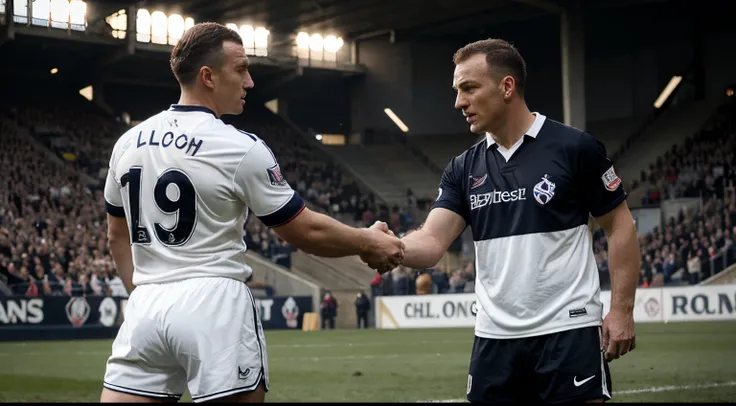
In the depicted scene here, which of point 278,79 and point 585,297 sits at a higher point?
point 278,79

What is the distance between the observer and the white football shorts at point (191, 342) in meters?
4.67

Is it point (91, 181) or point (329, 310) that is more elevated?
point (91, 181)

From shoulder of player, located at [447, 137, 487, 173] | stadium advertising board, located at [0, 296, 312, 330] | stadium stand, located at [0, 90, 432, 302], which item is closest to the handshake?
shoulder of player, located at [447, 137, 487, 173]

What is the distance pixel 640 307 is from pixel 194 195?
2390cm

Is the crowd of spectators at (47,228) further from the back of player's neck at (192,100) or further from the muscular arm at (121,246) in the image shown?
the back of player's neck at (192,100)

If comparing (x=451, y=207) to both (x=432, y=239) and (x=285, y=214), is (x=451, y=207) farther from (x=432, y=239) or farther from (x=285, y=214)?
(x=285, y=214)

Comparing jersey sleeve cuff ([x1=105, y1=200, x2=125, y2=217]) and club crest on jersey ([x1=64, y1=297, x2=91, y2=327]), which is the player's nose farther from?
club crest on jersey ([x1=64, y1=297, x2=91, y2=327])

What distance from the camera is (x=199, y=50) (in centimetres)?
494

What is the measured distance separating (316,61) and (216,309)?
46.4 metres

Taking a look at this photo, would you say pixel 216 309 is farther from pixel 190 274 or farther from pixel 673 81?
pixel 673 81

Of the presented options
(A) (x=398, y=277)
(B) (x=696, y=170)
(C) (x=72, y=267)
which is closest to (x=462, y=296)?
(A) (x=398, y=277)

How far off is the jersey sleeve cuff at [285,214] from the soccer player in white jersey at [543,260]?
910 mm

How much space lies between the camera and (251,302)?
16.0ft

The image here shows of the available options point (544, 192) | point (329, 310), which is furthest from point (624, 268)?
point (329, 310)
